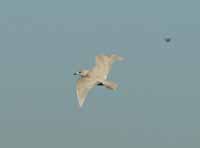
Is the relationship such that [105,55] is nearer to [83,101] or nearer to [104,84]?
[104,84]

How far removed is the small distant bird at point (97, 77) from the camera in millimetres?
64625

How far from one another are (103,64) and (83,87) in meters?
4.47

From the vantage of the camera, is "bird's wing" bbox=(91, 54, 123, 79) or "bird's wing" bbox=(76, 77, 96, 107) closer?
"bird's wing" bbox=(76, 77, 96, 107)

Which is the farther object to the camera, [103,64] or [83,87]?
[103,64]

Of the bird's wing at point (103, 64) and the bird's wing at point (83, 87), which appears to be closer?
the bird's wing at point (83, 87)

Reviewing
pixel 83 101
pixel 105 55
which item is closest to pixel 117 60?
pixel 105 55

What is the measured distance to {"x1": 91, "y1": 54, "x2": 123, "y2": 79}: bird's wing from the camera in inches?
2692

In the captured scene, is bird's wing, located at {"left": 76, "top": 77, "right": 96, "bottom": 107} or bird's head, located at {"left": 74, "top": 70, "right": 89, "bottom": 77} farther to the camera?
bird's head, located at {"left": 74, "top": 70, "right": 89, "bottom": 77}

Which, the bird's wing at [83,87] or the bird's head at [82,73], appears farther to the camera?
the bird's head at [82,73]

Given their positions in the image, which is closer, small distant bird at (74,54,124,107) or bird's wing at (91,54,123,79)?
small distant bird at (74,54,124,107)

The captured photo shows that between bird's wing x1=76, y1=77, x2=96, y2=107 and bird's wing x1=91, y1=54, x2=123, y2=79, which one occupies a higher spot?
bird's wing x1=91, y1=54, x2=123, y2=79

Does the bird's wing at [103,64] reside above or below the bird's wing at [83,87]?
above

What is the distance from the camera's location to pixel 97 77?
67750 mm

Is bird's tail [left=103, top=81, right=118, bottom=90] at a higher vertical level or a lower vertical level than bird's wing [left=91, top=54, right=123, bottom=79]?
lower
